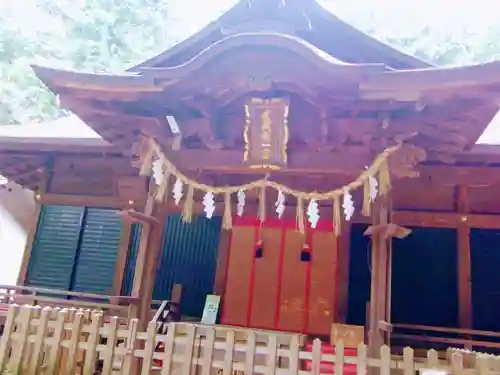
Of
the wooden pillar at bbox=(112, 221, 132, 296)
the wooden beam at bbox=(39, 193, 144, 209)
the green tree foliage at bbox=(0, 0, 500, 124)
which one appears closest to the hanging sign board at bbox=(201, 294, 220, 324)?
the wooden pillar at bbox=(112, 221, 132, 296)

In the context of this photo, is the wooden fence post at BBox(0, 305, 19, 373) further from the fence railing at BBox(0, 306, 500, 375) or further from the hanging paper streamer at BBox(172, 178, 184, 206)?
the hanging paper streamer at BBox(172, 178, 184, 206)

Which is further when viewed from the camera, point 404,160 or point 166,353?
point 404,160

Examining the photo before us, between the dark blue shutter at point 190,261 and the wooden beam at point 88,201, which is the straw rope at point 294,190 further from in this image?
the wooden beam at point 88,201

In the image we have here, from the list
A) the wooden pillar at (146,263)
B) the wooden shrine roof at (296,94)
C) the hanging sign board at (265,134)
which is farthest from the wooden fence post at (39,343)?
the hanging sign board at (265,134)

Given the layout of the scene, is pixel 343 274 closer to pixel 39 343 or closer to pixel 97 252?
pixel 97 252

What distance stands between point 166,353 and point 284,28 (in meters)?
4.87

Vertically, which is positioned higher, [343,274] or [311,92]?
→ [311,92]

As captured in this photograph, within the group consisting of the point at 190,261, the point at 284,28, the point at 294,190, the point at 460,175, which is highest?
the point at 284,28

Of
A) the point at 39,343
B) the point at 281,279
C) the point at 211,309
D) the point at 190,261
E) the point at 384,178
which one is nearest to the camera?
the point at 39,343

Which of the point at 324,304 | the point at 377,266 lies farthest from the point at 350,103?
the point at 324,304

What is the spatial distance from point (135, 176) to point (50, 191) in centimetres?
179

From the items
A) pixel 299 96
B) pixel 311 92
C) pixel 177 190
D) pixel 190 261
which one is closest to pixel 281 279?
pixel 190 261

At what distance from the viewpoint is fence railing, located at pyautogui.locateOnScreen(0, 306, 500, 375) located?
4227 mm

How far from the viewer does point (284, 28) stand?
279 inches
